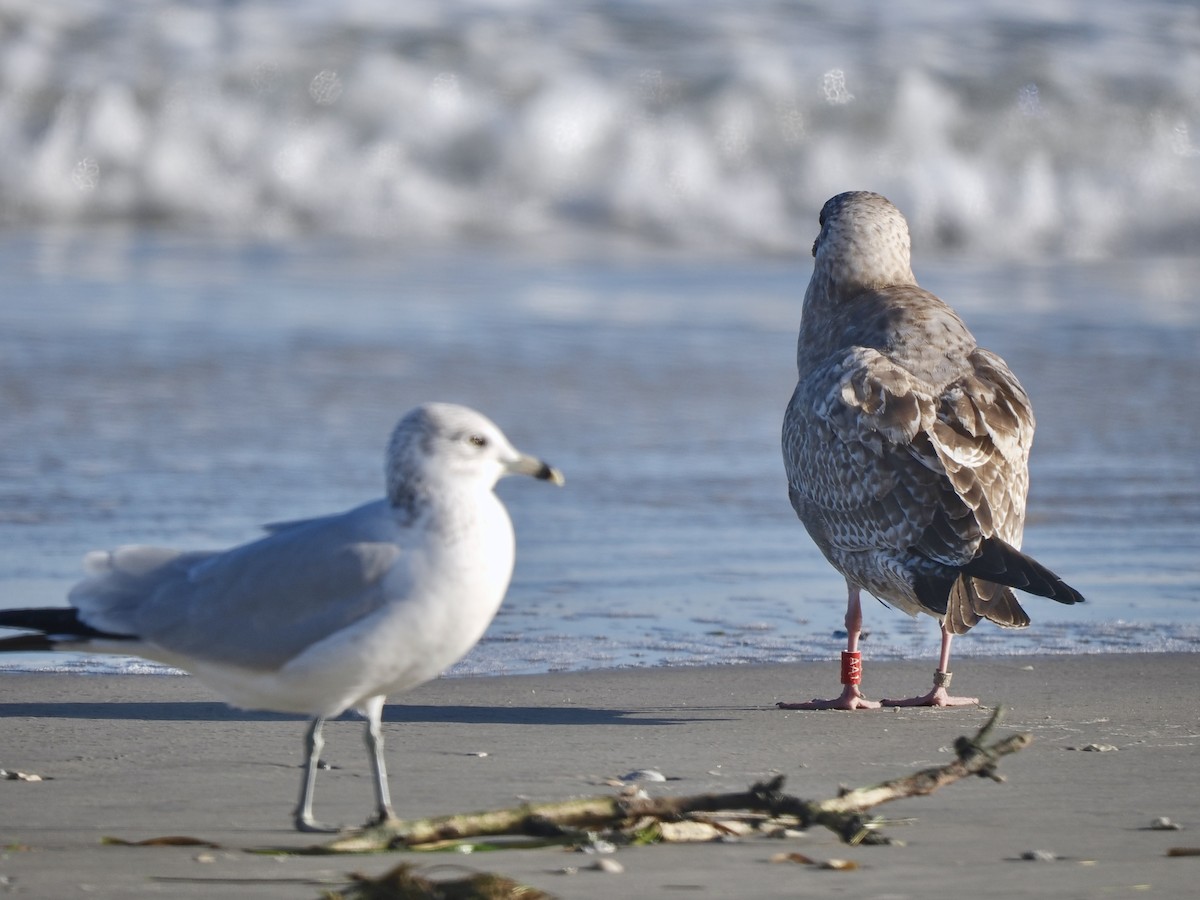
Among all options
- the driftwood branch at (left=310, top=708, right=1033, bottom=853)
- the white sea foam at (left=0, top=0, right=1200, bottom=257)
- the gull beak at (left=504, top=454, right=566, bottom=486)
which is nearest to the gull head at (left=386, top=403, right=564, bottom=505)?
the gull beak at (left=504, top=454, right=566, bottom=486)

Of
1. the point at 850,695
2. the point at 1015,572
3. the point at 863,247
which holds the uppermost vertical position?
the point at 863,247

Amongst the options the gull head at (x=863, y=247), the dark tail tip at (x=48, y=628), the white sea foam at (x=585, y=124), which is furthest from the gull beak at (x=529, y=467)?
the white sea foam at (x=585, y=124)

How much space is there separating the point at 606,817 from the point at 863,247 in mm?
3576

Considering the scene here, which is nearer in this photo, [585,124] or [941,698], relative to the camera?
[941,698]

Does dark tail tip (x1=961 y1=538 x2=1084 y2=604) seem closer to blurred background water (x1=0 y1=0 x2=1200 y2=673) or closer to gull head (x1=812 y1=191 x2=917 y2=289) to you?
blurred background water (x1=0 y1=0 x2=1200 y2=673)

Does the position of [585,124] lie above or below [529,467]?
above

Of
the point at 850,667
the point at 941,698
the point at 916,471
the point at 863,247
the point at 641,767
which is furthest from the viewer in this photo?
the point at 863,247

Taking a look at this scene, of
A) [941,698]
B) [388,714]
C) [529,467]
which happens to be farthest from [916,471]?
[529,467]

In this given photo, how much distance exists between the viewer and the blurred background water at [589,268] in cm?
739

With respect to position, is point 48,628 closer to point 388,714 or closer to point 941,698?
point 388,714

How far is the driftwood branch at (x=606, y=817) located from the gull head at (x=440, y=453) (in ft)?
2.01

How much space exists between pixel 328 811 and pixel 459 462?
838mm

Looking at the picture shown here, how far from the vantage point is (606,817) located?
375 centimetres

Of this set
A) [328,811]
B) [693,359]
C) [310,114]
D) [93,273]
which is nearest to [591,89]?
[310,114]
